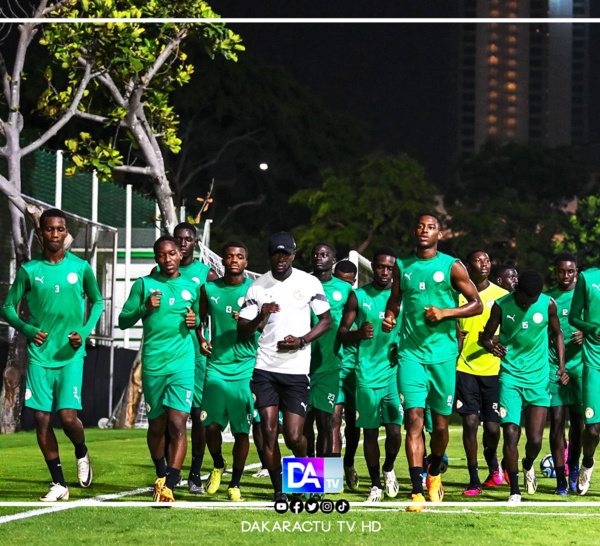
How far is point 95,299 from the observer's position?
10211mm

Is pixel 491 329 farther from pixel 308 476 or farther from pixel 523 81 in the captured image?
pixel 523 81

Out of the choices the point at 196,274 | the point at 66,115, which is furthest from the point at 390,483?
the point at 66,115

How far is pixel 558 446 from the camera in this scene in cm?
1165

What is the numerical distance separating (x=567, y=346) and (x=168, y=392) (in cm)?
400

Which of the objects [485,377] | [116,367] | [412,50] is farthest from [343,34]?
[485,377]

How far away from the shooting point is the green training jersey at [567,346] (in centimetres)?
1188

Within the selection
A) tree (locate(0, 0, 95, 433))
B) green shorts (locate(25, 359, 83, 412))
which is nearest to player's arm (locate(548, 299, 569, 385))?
green shorts (locate(25, 359, 83, 412))

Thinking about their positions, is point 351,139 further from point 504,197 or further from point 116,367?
point 116,367

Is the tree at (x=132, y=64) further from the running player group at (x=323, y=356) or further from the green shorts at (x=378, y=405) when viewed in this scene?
the green shorts at (x=378, y=405)

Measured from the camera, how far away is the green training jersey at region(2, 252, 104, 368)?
9.94m

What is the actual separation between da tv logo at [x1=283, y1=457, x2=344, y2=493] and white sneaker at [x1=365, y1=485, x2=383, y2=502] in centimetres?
165

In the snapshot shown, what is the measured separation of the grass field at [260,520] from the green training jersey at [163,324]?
106 cm

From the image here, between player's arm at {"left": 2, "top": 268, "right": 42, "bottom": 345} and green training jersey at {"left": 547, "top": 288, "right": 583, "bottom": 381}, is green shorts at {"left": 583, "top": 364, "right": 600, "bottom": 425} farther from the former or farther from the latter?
player's arm at {"left": 2, "top": 268, "right": 42, "bottom": 345}

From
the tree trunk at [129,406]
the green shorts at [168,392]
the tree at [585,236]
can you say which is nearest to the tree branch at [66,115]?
the tree trunk at [129,406]
